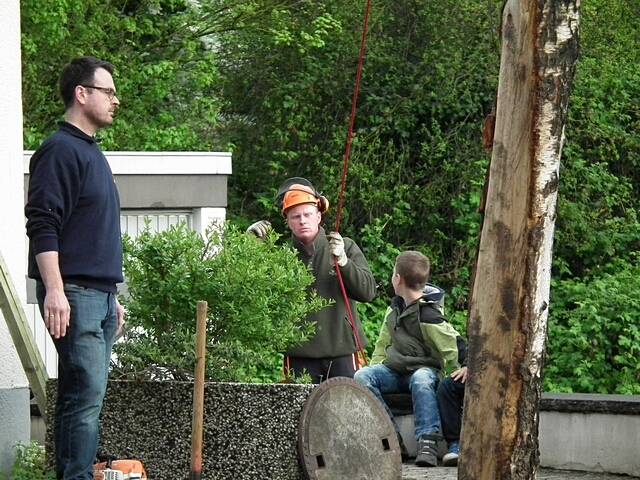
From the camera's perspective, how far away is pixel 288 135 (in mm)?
17094

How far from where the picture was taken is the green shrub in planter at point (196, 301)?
7.43 metres

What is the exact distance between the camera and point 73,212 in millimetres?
6539

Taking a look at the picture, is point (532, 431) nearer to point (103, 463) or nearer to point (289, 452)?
point (289, 452)

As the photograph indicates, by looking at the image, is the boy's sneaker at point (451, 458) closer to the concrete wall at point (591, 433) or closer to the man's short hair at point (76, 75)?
the concrete wall at point (591, 433)

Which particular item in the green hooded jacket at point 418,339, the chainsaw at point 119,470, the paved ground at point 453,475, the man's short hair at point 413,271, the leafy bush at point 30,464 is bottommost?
the paved ground at point 453,475

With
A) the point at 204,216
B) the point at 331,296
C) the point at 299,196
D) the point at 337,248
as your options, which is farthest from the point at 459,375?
the point at 204,216

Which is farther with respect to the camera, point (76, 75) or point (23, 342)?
point (23, 342)

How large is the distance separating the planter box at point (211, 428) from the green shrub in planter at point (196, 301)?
0.15m

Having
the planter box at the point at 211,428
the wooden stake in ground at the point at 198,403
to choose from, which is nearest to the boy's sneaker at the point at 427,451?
the planter box at the point at 211,428

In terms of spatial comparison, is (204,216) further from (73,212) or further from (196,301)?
(73,212)

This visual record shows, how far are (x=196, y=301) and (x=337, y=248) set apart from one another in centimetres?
129

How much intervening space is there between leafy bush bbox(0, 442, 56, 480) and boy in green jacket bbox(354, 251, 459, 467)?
7.09 ft

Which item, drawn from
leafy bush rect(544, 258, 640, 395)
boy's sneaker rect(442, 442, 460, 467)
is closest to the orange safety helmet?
boy's sneaker rect(442, 442, 460, 467)

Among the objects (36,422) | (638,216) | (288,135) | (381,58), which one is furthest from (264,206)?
(36,422)
